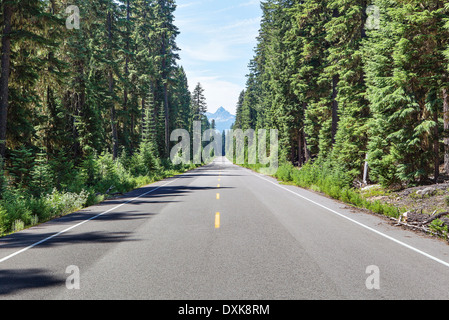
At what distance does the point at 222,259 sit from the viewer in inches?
233

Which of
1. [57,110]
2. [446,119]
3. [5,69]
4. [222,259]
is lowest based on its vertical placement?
[222,259]

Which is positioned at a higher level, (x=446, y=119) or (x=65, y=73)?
(x=65, y=73)

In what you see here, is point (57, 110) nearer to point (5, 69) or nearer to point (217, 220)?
point (5, 69)

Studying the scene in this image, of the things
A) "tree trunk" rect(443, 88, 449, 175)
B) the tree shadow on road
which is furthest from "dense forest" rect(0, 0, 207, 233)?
"tree trunk" rect(443, 88, 449, 175)

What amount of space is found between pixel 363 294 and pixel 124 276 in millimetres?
3642

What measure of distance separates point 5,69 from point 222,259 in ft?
44.3

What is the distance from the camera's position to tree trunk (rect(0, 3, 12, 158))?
43.9 ft

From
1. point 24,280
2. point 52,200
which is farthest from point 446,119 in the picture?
point 52,200

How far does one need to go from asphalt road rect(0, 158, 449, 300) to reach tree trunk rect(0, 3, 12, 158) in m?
6.23

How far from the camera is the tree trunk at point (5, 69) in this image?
13.4m

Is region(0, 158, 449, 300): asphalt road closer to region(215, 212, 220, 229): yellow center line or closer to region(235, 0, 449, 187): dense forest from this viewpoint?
region(215, 212, 220, 229): yellow center line

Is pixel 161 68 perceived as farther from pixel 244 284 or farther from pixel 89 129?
pixel 244 284

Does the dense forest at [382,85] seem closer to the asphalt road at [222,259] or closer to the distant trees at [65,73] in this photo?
the asphalt road at [222,259]
